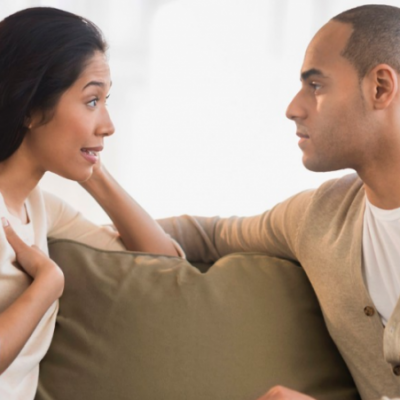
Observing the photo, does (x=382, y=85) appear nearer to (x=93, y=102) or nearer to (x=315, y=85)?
(x=315, y=85)

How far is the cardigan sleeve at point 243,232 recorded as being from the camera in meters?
1.93

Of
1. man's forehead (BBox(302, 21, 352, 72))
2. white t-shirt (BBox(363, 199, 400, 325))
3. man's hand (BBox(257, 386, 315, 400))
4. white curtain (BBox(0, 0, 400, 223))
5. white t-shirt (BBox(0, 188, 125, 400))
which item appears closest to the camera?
man's hand (BBox(257, 386, 315, 400))

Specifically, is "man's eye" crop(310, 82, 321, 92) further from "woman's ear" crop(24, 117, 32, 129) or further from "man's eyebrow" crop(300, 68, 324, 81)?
"woman's ear" crop(24, 117, 32, 129)

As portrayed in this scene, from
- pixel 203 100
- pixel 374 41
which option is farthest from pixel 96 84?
pixel 203 100

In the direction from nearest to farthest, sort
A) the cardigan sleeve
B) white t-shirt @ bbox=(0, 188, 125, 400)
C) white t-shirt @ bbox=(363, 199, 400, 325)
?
white t-shirt @ bbox=(0, 188, 125, 400) → white t-shirt @ bbox=(363, 199, 400, 325) → the cardigan sleeve

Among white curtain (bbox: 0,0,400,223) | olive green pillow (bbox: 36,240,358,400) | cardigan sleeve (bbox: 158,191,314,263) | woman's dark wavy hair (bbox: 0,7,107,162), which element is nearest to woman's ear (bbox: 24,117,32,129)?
woman's dark wavy hair (bbox: 0,7,107,162)

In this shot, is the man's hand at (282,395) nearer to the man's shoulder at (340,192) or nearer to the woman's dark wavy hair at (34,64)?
the man's shoulder at (340,192)

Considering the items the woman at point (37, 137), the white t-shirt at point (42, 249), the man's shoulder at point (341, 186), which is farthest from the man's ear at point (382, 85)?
the white t-shirt at point (42, 249)

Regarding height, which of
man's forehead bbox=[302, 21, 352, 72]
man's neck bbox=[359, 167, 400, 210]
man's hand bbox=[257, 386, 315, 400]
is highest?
man's forehead bbox=[302, 21, 352, 72]

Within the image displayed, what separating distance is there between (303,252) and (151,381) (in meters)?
0.48

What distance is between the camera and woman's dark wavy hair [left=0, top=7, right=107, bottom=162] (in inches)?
64.4

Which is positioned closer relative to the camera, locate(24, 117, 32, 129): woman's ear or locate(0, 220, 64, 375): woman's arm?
locate(0, 220, 64, 375): woman's arm

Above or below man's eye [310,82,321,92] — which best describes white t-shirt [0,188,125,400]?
below

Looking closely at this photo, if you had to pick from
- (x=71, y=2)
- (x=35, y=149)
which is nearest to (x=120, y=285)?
(x=35, y=149)
